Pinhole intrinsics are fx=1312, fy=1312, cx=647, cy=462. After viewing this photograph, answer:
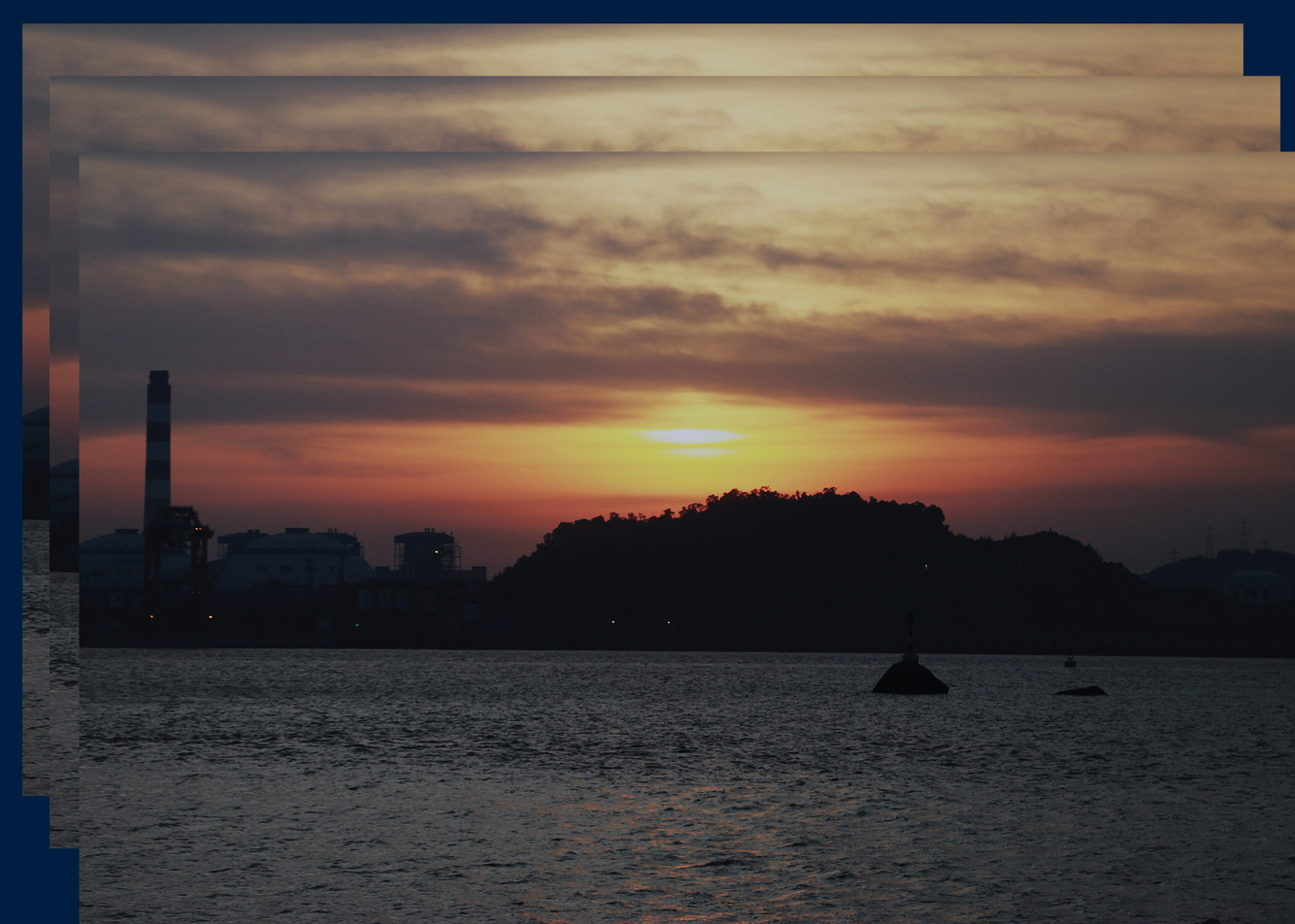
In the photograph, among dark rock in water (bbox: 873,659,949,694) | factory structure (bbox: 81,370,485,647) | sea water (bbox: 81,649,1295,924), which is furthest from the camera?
factory structure (bbox: 81,370,485,647)

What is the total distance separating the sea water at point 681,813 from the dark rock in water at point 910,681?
787cm

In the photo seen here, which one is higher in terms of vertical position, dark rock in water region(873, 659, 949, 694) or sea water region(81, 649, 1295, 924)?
sea water region(81, 649, 1295, 924)

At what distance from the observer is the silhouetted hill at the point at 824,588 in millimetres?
168375

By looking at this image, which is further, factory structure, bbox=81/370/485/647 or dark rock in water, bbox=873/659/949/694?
factory structure, bbox=81/370/485/647

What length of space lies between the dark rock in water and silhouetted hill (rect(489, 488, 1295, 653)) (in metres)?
70.7

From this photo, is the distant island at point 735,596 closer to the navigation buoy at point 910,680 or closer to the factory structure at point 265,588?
the factory structure at point 265,588

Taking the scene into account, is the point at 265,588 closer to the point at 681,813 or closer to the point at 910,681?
the point at 910,681

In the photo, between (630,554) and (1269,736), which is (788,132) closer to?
(1269,736)

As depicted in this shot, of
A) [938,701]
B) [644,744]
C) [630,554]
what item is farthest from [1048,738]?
[630,554]

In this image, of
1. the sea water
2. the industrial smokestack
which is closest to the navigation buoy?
the sea water

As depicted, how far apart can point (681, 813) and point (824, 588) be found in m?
140

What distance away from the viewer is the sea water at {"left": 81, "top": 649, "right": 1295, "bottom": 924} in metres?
22.8

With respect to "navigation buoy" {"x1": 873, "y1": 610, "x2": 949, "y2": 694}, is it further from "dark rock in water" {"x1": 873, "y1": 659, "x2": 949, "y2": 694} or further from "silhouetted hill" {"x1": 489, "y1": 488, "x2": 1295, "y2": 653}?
"silhouetted hill" {"x1": 489, "y1": 488, "x2": 1295, "y2": 653}

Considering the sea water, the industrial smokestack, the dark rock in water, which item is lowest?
the dark rock in water
